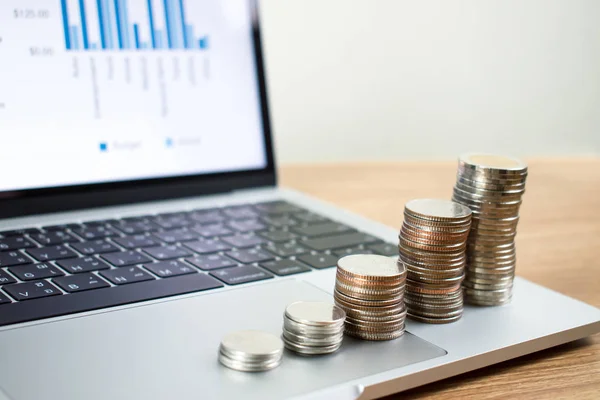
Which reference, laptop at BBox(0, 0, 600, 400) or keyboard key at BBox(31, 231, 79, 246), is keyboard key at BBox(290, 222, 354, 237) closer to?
laptop at BBox(0, 0, 600, 400)

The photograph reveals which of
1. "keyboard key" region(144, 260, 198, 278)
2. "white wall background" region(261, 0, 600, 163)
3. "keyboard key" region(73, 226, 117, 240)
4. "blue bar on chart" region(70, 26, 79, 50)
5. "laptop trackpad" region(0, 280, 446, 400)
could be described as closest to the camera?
"laptop trackpad" region(0, 280, 446, 400)

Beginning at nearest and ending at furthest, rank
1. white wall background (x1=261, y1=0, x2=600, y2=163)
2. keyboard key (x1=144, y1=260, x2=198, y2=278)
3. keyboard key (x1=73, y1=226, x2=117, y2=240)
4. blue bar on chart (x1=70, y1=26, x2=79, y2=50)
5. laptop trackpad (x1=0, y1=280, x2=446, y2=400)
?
laptop trackpad (x1=0, y1=280, x2=446, y2=400) < keyboard key (x1=144, y1=260, x2=198, y2=278) < keyboard key (x1=73, y1=226, x2=117, y2=240) < blue bar on chart (x1=70, y1=26, x2=79, y2=50) < white wall background (x1=261, y1=0, x2=600, y2=163)

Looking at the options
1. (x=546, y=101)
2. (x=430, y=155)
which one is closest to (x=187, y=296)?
(x=430, y=155)

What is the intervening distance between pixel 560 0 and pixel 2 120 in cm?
129

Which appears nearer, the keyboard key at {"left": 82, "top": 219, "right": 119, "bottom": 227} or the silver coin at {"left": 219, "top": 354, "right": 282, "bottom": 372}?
the silver coin at {"left": 219, "top": 354, "right": 282, "bottom": 372}

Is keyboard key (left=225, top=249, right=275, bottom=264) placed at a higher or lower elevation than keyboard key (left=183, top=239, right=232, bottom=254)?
lower

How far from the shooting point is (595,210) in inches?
45.1

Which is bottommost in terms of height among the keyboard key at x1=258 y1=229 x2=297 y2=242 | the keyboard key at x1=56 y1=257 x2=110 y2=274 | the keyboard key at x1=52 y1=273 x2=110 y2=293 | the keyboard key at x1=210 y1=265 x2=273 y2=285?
the keyboard key at x1=210 y1=265 x2=273 y2=285

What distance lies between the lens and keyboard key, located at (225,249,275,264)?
2.45 ft

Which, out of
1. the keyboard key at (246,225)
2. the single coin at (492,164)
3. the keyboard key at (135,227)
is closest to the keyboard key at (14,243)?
the keyboard key at (135,227)

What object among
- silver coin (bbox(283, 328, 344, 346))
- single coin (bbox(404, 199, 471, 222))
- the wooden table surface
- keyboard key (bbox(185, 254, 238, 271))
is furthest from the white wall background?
silver coin (bbox(283, 328, 344, 346))

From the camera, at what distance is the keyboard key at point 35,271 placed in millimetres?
654

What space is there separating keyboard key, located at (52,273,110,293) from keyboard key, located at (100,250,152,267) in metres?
0.04

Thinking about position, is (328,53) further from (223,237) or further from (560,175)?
(223,237)
